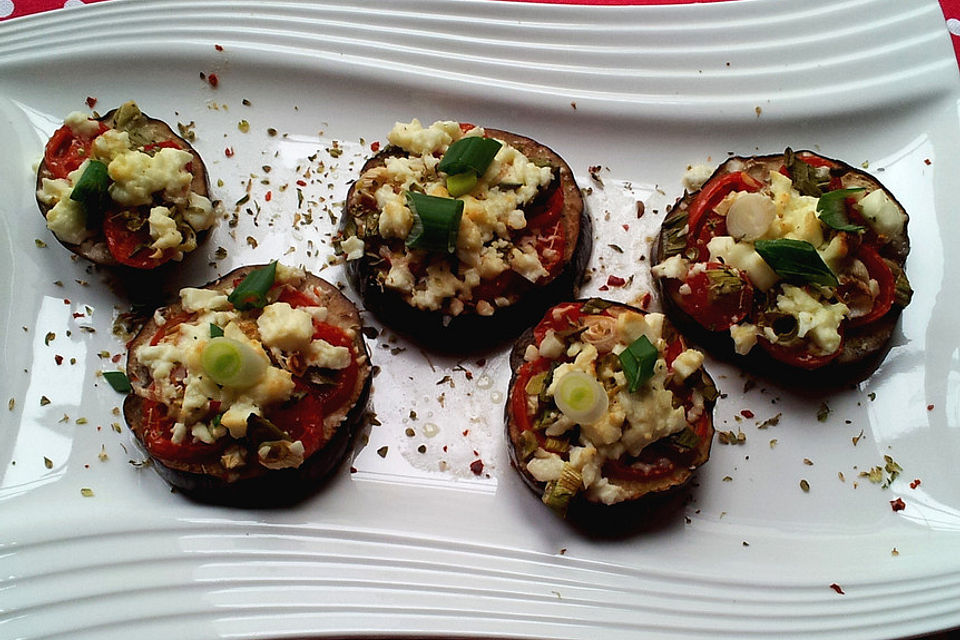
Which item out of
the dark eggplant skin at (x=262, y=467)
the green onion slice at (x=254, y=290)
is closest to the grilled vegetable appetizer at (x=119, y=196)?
the dark eggplant skin at (x=262, y=467)

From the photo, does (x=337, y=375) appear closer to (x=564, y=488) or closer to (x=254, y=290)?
(x=254, y=290)

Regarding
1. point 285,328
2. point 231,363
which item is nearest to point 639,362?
point 285,328

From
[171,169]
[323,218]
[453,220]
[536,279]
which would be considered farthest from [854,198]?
[171,169]

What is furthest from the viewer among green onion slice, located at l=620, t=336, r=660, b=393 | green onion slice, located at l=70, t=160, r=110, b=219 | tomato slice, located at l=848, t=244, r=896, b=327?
tomato slice, located at l=848, t=244, r=896, b=327

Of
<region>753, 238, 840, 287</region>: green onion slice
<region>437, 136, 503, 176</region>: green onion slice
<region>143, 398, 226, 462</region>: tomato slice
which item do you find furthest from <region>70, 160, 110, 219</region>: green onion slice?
<region>753, 238, 840, 287</region>: green onion slice

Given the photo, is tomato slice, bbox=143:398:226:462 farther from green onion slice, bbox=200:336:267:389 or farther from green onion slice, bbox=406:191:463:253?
green onion slice, bbox=406:191:463:253

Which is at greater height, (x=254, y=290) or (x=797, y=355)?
(x=254, y=290)
